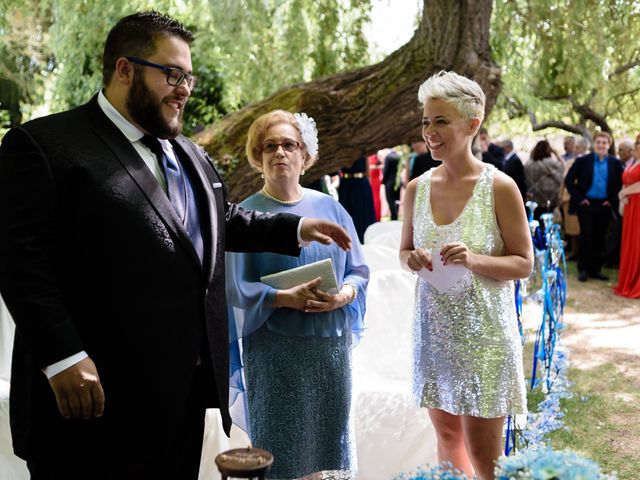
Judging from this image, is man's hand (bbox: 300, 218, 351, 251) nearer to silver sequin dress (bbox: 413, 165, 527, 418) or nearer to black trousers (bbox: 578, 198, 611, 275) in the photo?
silver sequin dress (bbox: 413, 165, 527, 418)

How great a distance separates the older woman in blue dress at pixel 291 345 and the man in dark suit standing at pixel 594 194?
26.4 ft

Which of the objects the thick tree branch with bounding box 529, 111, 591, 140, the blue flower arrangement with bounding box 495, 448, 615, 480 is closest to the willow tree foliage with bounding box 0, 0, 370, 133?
the blue flower arrangement with bounding box 495, 448, 615, 480

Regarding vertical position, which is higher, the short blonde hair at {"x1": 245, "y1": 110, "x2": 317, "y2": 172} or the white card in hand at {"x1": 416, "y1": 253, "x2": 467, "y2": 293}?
the short blonde hair at {"x1": 245, "y1": 110, "x2": 317, "y2": 172}

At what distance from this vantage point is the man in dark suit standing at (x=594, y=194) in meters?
10.2

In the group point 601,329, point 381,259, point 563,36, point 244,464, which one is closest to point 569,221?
point 563,36

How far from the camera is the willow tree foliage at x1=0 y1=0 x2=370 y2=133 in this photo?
7688 mm

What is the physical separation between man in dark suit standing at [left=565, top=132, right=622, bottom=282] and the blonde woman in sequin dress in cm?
793

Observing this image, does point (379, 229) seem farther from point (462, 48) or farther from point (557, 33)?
point (557, 33)

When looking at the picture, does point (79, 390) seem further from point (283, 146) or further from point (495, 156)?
point (495, 156)

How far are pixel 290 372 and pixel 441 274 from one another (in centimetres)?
69

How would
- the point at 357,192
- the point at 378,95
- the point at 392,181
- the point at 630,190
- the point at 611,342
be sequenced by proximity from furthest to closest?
the point at 392,181, the point at 357,192, the point at 630,190, the point at 611,342, the point at 378,95

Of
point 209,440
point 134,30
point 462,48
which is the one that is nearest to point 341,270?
point 209,440

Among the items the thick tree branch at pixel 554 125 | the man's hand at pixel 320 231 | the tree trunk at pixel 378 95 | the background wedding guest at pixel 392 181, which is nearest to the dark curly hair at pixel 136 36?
the man's hand at pixel 320 231

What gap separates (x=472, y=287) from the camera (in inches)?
114
